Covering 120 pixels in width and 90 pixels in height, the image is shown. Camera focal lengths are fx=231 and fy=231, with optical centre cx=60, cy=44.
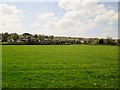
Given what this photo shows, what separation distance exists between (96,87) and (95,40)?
82670 millimetres

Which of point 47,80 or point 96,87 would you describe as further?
point 47,80

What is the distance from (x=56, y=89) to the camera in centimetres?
917

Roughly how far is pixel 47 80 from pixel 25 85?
58.1 inches

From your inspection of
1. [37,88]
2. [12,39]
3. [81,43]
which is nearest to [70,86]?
[37,88]

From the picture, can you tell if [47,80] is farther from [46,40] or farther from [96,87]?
[46,40]

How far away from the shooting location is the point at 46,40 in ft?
286

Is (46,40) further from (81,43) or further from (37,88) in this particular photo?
(37,88)

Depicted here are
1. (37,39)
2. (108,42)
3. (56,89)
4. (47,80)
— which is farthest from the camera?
(108,42)

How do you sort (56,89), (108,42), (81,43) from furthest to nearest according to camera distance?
(81,43), (108,42), (56,89)

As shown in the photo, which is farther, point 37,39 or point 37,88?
point 37,39

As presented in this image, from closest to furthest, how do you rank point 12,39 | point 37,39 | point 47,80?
point 47,80 → point 12,39 → point 37,39

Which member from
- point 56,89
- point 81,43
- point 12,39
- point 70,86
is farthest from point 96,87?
point 81,43

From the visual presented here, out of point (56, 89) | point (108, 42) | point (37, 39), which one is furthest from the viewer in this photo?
point (108, 42)

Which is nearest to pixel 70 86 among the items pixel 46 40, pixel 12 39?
pixel 12 39
